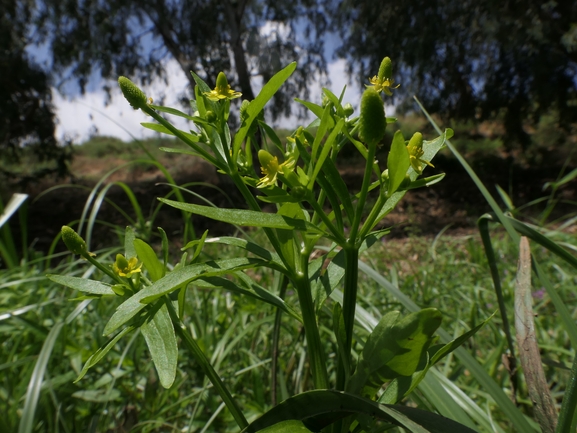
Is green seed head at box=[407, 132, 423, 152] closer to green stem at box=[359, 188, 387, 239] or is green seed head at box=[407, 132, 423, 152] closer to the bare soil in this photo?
green stem at box=[359, 188, 387, 239]

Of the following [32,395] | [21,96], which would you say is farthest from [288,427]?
[21,96]

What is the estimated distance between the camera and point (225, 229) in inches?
155

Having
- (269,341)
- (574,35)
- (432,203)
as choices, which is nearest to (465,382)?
(269,341)

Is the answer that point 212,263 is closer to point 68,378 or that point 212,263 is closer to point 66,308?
point 68,378

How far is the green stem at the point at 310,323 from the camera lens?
0.29 m

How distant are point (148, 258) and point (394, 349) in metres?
0.17

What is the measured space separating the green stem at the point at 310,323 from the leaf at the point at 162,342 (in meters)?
0.08

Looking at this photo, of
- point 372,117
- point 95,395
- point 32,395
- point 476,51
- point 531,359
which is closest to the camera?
point 372,117

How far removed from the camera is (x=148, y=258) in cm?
30

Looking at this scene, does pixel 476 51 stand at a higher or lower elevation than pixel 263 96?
higher

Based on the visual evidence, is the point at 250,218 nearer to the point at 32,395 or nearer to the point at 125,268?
the point at 125,268

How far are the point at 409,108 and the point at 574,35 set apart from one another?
1.63 m

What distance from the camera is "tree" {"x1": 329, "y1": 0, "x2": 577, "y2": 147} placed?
12.4ft

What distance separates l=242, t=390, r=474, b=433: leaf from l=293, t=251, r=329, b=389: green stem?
0.11 feet
